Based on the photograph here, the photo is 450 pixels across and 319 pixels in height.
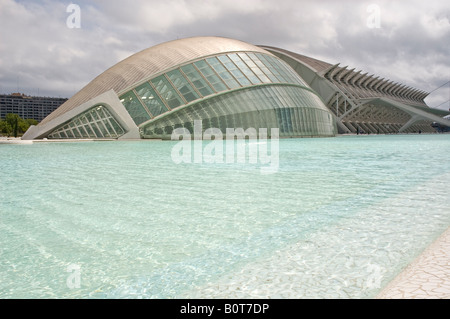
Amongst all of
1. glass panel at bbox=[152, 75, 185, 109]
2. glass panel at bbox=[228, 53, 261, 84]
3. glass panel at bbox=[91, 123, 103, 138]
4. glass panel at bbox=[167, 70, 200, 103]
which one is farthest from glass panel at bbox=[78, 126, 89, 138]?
glass panel at bbox=[228, 53, 261, 84]

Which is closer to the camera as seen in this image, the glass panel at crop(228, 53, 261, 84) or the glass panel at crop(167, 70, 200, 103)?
the glass panel at crop(167, 70, 200, 103)

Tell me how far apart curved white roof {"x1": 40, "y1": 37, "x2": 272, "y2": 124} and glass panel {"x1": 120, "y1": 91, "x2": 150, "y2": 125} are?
1089 millimetres

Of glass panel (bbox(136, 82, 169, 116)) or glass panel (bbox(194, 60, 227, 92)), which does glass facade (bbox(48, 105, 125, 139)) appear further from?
glass panel (bbox(194, 60, 227, 92))

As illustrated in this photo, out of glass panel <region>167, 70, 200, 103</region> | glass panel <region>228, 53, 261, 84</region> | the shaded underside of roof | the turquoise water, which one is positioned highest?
the shaded underside of roof

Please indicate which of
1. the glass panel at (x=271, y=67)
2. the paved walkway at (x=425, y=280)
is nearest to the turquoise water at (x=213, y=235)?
the paved walkway at (x=425, y=280)

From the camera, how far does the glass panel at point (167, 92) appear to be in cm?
3394

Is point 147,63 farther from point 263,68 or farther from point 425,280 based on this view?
point 425,280

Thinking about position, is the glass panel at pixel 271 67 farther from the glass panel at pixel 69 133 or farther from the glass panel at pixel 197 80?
the glass panel at pixel 69 133

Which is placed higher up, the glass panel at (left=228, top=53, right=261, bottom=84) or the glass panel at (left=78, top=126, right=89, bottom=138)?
the glass panel at (left=228, top=53, right=261, bottom=84)

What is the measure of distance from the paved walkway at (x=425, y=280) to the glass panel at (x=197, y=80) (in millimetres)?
31602

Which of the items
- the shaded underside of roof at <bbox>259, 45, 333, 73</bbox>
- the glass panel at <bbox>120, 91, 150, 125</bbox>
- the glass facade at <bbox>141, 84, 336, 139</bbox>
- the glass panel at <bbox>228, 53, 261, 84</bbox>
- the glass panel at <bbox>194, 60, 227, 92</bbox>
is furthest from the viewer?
the shaded underside of roof at <bbox>259, 45, 333, 73</bbox>

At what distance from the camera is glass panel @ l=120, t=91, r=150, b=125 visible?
34.1 m

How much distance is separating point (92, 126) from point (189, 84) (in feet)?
30.7
